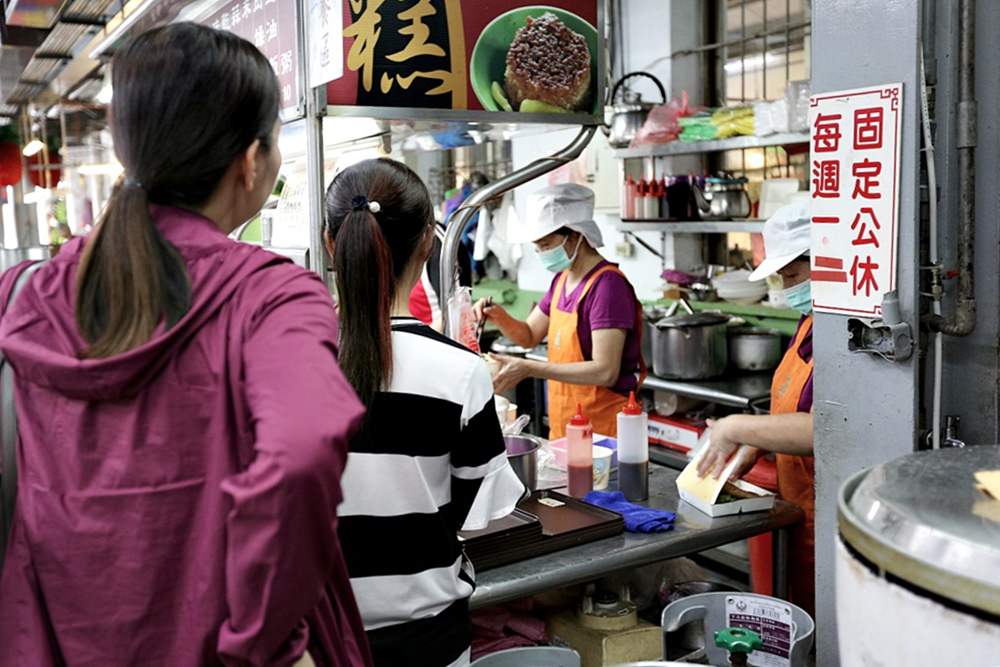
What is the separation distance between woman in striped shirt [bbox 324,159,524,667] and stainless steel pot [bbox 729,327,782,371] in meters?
3.19

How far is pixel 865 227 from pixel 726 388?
2.59 m

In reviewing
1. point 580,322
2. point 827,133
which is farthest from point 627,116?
point 827,133

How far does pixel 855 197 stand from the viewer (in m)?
1.93

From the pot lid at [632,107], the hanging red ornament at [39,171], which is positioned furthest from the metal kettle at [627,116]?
the hanging red ornament at [39,171]

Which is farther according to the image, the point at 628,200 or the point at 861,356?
the point at 628,200

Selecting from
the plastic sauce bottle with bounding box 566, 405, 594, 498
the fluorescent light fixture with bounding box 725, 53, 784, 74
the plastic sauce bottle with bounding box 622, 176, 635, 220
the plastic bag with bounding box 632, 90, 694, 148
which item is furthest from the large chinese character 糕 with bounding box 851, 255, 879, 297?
the fluorescent light fixture with bounding box 725, 53, 784, 74

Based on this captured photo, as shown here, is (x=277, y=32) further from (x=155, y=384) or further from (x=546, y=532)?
(x=155, y=384)

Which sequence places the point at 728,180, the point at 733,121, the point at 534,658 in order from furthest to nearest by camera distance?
the point at 728,180 < the point at 733,121 < the point at 534,658

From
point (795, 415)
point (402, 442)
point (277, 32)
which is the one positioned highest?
point (277, 32)

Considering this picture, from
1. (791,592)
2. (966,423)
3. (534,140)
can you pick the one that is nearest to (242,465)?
(966,423)

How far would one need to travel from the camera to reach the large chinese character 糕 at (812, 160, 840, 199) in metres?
1.96

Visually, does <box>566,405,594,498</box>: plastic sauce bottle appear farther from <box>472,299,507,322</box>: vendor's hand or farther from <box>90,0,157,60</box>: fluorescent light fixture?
<box>90,0,157,60</box>: fluorescent light fixture

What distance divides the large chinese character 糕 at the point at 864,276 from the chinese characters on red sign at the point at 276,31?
1.56 metres

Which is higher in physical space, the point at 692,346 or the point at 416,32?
the point at 416,32
